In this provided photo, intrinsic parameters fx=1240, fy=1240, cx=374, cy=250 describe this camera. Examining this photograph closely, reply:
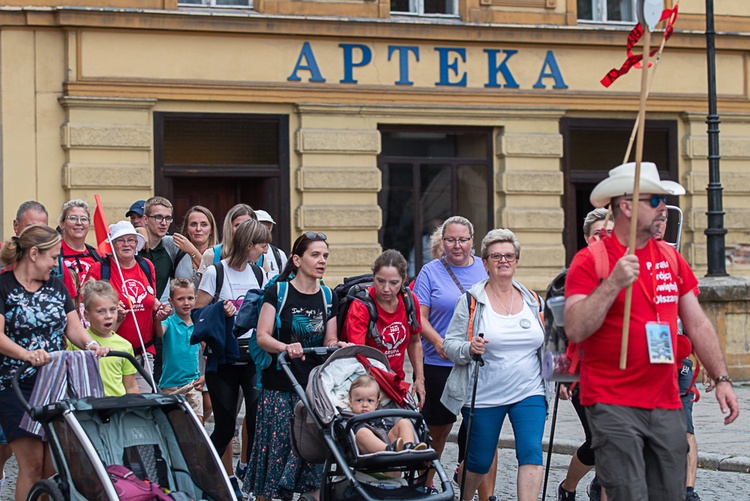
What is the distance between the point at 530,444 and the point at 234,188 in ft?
34.4

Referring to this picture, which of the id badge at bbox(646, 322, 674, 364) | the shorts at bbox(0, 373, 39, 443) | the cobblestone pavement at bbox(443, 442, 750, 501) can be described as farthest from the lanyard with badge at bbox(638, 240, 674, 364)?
the shorts at bbox(0, 373, 39, 443)

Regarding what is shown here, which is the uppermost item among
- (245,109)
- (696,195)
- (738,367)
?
(245,109)

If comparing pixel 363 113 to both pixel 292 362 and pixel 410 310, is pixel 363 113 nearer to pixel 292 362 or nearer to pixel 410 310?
pixel 410 310

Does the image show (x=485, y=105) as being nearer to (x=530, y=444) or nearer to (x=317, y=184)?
(x=317, y=184)

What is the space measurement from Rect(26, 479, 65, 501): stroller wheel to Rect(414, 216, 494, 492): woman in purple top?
9.18ft

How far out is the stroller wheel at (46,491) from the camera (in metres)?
6.45

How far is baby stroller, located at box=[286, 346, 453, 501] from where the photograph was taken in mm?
6617

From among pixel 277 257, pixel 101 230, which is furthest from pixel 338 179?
pixel 277 257

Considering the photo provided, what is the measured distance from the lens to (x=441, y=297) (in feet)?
28.1

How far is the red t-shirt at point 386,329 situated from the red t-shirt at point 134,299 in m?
1.91

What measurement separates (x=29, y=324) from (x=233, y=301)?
1892mm

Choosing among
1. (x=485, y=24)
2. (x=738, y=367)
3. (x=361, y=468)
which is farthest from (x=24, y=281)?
(x=485, y=24)

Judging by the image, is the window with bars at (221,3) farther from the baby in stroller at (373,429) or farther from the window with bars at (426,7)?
the baby in stroller at (373,429)

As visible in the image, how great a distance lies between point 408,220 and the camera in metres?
17.4
